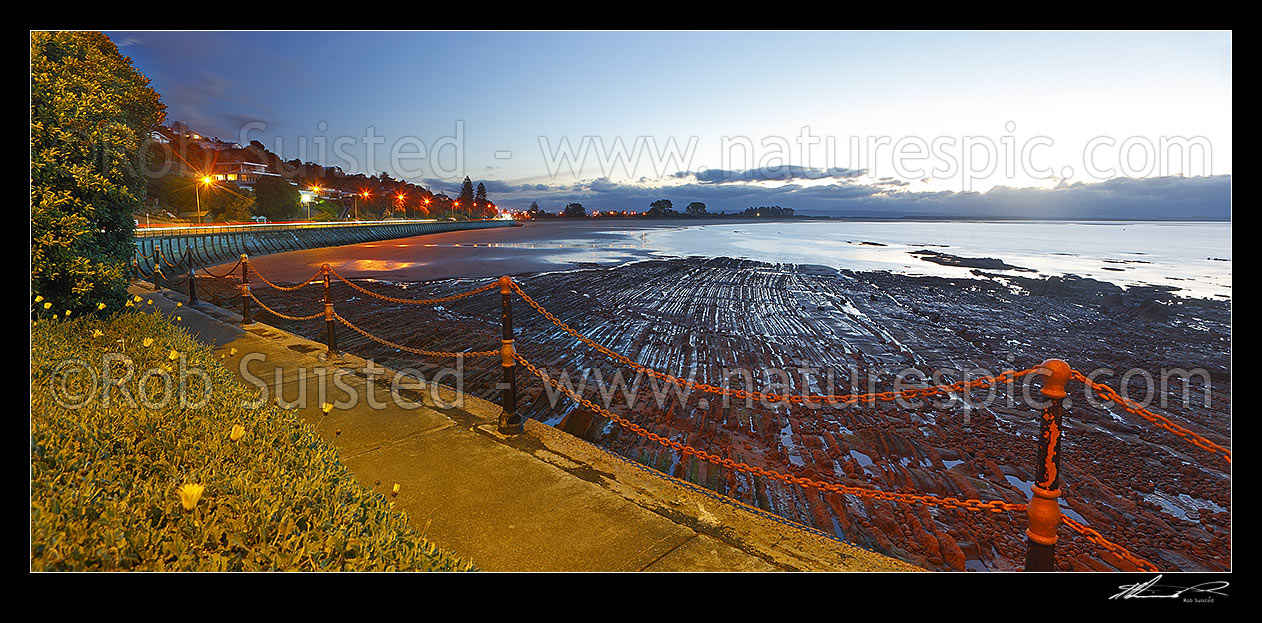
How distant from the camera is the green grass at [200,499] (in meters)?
2.25

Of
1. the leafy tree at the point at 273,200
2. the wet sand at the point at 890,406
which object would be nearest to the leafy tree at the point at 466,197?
the leafy tree at the point at 273,200

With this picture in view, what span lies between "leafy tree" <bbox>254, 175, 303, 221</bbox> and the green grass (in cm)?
6640

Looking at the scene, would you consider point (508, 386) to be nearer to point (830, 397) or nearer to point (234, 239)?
point (830, 397)

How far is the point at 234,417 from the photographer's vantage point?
370 centimetres

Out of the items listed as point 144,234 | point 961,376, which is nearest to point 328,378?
point 961,376

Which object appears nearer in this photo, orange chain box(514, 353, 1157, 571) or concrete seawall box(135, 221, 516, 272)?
orange chain box(514, 353, 1157, 571)

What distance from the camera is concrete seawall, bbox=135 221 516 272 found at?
24.8 meters

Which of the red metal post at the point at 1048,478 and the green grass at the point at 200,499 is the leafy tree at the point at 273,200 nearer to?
the green grass at the point at 200,499

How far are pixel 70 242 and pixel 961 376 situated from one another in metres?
12.7

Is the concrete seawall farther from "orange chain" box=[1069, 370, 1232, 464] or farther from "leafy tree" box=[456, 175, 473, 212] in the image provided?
"leafy tree" box=[456, 175, 473, 212]
